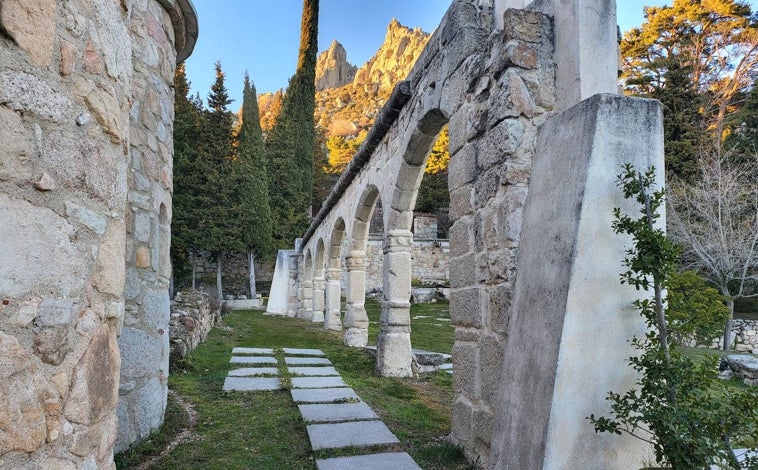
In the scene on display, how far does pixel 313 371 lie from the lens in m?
5.20

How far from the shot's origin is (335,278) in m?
10.4

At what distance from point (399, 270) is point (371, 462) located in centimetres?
346

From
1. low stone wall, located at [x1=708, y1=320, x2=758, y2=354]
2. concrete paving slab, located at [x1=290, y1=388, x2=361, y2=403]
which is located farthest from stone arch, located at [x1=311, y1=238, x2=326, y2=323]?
low stone wall, located at [x1=708, y1=320, x2=758, y2=354]

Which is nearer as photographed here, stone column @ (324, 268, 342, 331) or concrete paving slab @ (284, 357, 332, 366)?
concrete paving slab @ (284, 357, 332, 366)

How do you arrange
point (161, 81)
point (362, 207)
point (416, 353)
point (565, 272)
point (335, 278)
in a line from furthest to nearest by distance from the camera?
point (335, 278) → point (362, 207) → point (416, 353) → point (161, 81) → point (565, 272)

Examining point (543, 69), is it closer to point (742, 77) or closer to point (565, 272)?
point (565, 272)

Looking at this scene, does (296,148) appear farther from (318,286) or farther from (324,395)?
(324,395)

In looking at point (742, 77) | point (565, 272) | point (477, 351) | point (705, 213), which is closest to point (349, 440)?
point (477, 351)

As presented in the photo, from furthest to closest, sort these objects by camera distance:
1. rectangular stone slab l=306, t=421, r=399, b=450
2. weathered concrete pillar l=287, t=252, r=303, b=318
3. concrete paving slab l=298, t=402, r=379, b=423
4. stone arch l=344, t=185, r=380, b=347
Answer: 1. weathered concrete pillar l=287, t=252, r=303, b=318
2. stone arch l=344, t=185, r=380, b=347
3. concrete paving slab l=298, t=402, r=379, b=423
4. rectangular stone slab l=306, t=421, r=399, b=450

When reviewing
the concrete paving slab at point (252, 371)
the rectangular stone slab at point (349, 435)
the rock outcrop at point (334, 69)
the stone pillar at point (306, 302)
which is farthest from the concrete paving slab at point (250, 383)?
the rock outcrop at point (334, 69)

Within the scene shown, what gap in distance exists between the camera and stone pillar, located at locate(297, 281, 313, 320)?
14.3 meters

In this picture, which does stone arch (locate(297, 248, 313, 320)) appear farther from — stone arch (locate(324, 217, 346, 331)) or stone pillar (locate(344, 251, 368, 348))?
stone pillar (locate(344, 251, 368, 348))

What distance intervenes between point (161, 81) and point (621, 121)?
290 centimetres

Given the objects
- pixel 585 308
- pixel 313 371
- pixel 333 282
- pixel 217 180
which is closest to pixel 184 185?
pixel 217 180
